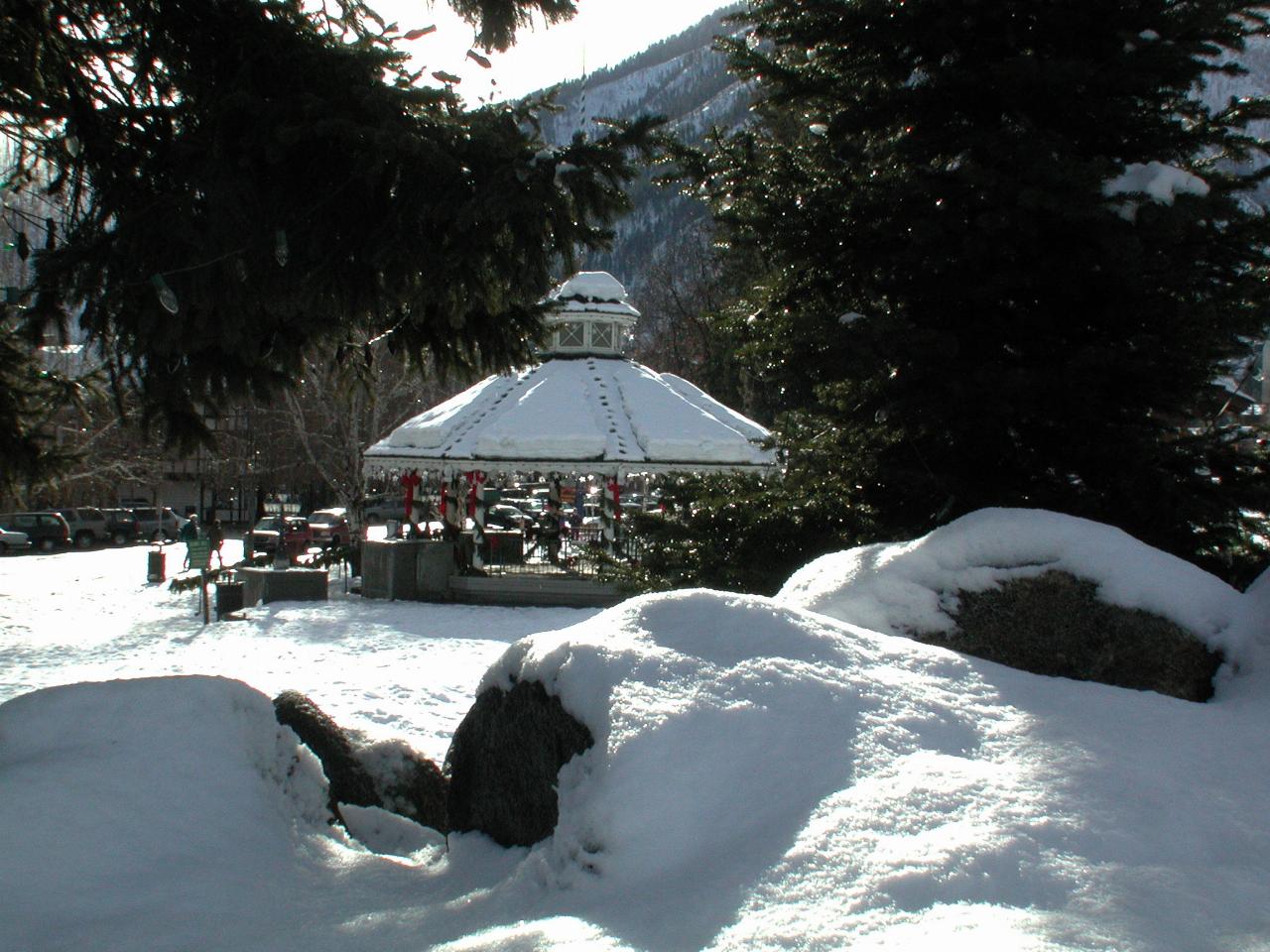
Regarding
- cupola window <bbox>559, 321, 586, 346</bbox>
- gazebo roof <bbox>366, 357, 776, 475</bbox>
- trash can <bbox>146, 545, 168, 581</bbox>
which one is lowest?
trash can <bbox>146, 545, 168, 581</bbox>

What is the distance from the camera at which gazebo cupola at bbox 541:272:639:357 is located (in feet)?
80.8

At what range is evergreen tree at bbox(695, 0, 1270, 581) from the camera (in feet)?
22.4

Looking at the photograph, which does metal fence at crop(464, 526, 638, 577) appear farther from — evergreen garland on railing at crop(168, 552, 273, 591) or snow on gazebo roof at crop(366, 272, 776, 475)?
evergreen garland on railing at crop(168, 552, 273, 591)

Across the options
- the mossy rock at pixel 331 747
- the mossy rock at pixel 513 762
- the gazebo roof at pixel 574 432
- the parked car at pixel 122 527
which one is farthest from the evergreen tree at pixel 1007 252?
the parked car at pixel 122 527

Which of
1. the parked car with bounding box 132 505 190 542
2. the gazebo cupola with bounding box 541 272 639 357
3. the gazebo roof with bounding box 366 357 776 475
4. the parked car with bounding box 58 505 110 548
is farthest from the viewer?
the parked car with bounding box 132 505 190 542

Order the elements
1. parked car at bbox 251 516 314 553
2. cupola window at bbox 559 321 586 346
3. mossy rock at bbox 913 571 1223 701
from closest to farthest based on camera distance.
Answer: mossy rock at bbox 913 571 1223 701 → cupola window at bbox 559 321 586 346 → parked car at bbox 251 516 314 553

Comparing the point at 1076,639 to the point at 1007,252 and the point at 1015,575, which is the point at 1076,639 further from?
the point at 1007,252

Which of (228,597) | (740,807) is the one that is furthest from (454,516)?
(740,807)

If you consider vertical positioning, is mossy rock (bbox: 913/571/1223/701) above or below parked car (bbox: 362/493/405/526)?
above

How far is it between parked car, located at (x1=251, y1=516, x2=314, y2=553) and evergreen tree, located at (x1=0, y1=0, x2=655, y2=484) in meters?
26.9

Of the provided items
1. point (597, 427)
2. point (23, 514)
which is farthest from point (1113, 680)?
point (23, 514)

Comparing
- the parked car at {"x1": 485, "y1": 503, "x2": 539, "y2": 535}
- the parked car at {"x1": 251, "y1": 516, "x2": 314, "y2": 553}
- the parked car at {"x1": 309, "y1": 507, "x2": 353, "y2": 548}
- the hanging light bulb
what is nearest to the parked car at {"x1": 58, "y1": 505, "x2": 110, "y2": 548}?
the parked car at {"x1": 309, "y1": 507, "x2": 353, "y2": 548}

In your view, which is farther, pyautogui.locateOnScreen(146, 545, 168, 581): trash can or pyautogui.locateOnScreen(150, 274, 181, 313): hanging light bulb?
pyautogui.locateOnScreen(146, 545, 168, 581): trash can

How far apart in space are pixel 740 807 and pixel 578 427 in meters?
17.7
